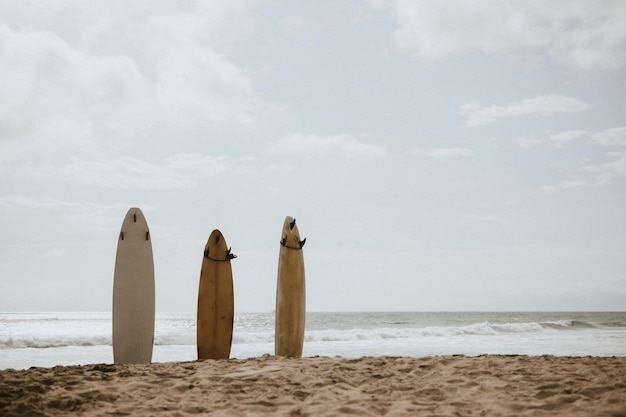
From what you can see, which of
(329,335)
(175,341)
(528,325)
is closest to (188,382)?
(175,341)

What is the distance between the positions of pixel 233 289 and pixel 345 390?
257 centimetres

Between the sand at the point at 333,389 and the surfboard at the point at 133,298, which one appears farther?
the surfboard at the point at 133,298

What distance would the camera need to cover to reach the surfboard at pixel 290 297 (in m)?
5.89

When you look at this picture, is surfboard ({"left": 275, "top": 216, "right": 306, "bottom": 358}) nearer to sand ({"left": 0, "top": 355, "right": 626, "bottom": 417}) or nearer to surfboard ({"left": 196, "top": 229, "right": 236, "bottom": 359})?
surfboard ({"left": 196, "top": 229, "right": 236, "bottom": 359})

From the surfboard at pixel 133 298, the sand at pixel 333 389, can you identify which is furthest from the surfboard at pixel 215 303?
the sand at pixel 333 389

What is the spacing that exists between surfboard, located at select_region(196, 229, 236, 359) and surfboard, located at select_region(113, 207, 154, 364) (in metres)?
0.52

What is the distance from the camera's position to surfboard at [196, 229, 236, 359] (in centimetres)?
572

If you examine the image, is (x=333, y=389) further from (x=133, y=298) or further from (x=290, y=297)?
(x=133, y=298)

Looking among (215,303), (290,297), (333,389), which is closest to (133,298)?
(215,303)

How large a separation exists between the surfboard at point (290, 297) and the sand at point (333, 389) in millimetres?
1370

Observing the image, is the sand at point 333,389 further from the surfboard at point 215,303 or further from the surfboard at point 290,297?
the surfboard at point 290,297

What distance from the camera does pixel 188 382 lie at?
12.6 feet

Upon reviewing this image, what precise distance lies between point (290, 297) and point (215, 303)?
31.9 inches

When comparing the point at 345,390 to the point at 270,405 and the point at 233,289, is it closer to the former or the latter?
the point at 270,405
